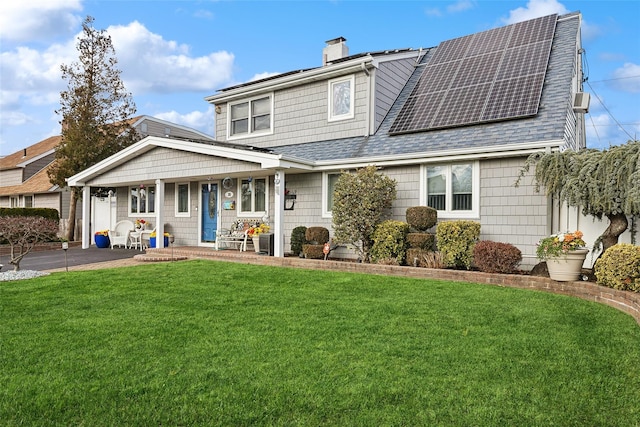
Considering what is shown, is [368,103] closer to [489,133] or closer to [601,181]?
[489,133]

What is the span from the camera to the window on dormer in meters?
14.5

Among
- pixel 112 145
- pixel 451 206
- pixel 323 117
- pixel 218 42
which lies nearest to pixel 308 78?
pixel 323 117

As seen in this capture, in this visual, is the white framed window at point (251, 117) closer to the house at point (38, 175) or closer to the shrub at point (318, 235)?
the shrub at point (318, 235)

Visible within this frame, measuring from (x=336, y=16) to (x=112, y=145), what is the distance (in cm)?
1081

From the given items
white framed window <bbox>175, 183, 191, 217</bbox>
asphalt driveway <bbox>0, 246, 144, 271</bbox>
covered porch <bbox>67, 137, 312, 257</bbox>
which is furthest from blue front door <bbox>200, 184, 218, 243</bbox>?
asphalt driveway <bbox>0, 246, 144, 271</bbox>

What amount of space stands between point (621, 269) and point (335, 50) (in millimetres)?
11720

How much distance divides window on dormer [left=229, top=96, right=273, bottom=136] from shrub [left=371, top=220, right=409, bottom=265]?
21.1ft

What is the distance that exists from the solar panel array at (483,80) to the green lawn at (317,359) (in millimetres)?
5117

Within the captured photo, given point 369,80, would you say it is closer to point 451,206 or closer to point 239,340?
point 451,206

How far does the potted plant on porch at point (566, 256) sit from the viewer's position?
6906 mm

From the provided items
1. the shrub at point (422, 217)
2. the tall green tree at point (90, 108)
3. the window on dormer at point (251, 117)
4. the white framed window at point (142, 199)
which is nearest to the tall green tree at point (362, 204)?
the shrub at point (422, 217)

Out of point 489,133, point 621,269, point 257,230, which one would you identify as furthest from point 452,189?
point 257,230

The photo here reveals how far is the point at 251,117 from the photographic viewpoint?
48.8 ft

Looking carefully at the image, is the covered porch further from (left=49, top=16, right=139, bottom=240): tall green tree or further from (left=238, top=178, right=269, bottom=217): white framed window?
(left=49, top=16, right=139, bottom=240): tall green tree
